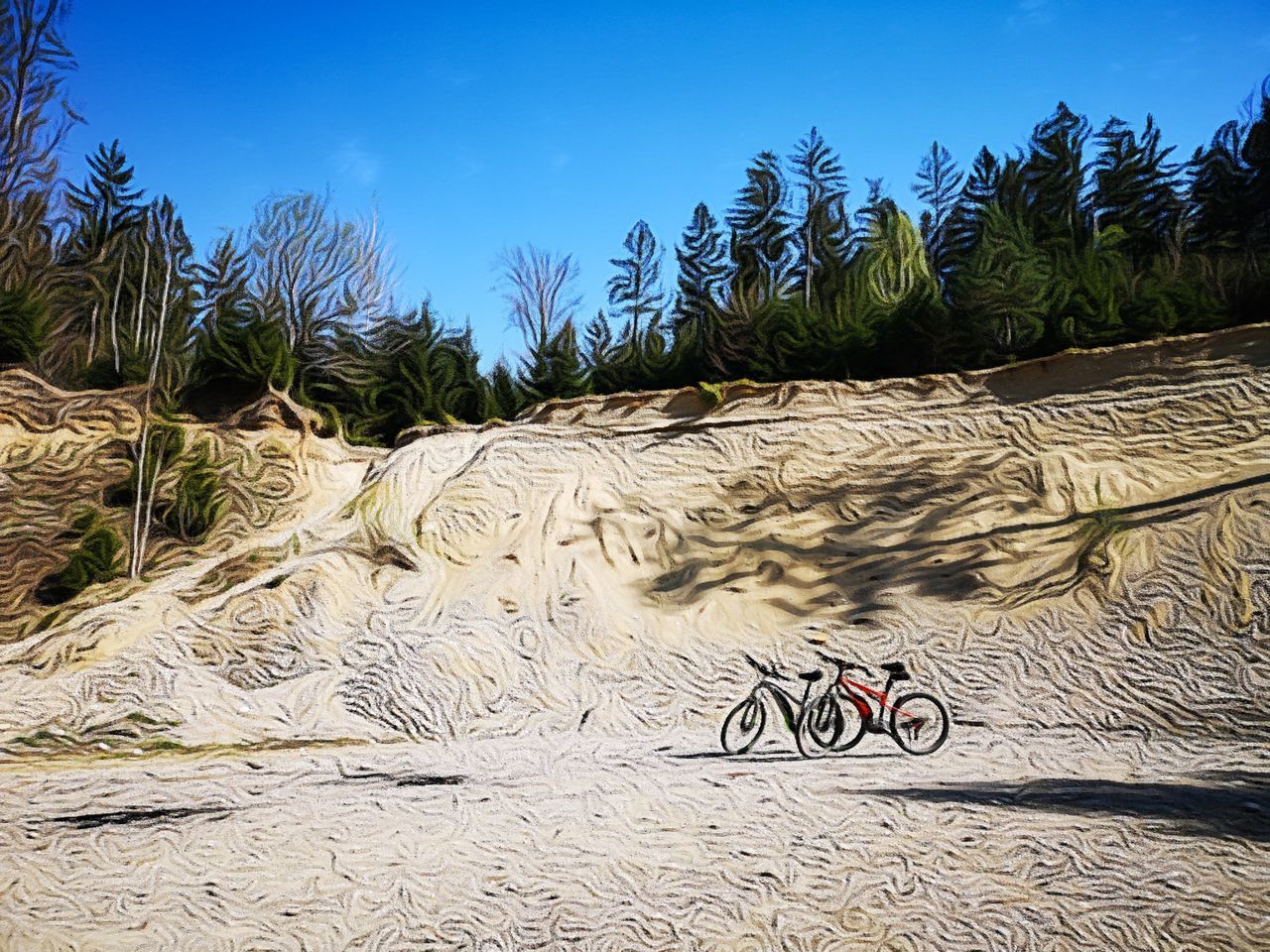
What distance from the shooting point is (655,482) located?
1675 cm

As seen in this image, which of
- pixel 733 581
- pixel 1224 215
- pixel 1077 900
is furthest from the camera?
pixel 1224 215

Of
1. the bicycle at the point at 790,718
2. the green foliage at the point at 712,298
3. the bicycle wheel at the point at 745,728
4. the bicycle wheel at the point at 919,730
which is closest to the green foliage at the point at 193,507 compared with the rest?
the green foliage at the point at 712,298

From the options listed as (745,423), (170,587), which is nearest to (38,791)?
(170,587)

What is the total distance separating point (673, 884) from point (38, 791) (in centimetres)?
640

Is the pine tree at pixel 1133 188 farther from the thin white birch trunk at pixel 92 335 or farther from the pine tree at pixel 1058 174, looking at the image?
the thin white birch trunk at pixel 92 335

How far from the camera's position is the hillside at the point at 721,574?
12.4 meters

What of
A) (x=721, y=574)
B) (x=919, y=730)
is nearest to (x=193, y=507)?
(x=721, y=574)

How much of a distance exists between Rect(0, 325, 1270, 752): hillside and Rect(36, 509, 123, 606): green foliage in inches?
12.6

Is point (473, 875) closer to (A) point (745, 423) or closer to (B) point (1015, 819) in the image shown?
(B) point (1015, 819)

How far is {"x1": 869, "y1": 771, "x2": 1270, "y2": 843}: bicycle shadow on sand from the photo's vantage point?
765 cm

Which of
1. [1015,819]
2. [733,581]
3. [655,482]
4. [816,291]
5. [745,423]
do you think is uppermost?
[816,291]

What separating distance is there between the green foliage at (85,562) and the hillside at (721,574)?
0.32 meters

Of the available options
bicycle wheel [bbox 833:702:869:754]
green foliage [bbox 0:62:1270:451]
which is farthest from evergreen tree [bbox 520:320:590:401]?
bicycle wheel [bbox 833:702:869:754]

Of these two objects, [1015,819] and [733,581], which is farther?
[733,581]
